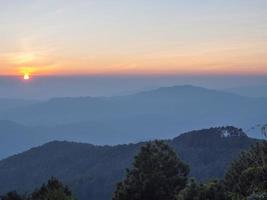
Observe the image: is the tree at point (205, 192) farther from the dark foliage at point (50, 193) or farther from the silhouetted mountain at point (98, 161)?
the silhouetted mountain at point (98, 161)

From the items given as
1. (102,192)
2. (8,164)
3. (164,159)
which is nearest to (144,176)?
(164,159)

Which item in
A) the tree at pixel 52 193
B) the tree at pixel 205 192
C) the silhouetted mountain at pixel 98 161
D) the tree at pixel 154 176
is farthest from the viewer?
the silhouetted mountain at pixel 98 161

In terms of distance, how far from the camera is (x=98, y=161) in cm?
14150

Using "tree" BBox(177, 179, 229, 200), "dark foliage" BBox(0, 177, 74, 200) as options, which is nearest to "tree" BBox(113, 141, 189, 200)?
"dark foliage" BBox(0, 177, 74, 200)

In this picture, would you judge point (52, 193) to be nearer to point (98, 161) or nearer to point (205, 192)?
point (205, 192)

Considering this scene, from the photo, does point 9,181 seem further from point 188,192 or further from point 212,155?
point 188,192

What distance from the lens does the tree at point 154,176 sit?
1205 inches

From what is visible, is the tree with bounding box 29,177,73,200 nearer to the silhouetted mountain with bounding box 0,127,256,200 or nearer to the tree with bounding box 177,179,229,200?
the tree with bounding box 177,179,229,200

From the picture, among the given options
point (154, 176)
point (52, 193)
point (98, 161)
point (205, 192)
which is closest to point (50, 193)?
point (52, 193)

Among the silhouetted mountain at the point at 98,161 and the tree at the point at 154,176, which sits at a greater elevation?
the tree at the point at 154,176

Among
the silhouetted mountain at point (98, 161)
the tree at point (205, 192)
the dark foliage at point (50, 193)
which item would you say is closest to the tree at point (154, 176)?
the dark foliage at point (50, 193)

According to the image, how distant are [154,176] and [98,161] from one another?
11198 cm

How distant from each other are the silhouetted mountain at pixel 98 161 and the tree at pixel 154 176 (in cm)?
6435

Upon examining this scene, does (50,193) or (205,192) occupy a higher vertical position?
(205,192)
